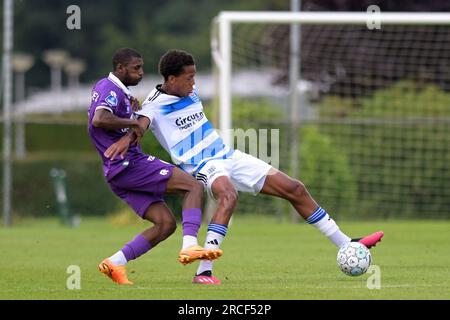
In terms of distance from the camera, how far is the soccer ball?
1063 cm

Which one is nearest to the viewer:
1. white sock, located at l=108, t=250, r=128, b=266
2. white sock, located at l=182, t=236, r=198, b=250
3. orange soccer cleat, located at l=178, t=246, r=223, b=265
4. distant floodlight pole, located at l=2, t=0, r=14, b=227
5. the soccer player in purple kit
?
orange soccer cleat, located at l=178, t=246, r=223, b=265

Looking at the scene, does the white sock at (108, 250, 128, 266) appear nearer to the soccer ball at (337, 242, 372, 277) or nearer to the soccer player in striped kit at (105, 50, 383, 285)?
the soccer player in striped kit at (105, 50, 383, 285)

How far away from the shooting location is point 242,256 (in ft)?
46.5

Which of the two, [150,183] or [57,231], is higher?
[150,183]

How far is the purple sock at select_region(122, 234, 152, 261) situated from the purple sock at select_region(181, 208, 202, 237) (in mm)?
534

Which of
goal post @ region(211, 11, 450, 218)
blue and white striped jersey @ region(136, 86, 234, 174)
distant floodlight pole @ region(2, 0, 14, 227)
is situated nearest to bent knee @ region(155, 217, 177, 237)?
blue and white striped jersey @ region(136, 86, 234, 174)

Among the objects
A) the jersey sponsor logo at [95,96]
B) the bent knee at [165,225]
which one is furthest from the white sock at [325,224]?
the jersey sponsor logo at [95,96]

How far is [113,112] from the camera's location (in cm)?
1048

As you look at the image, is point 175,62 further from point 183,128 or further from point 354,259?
point 354,259
